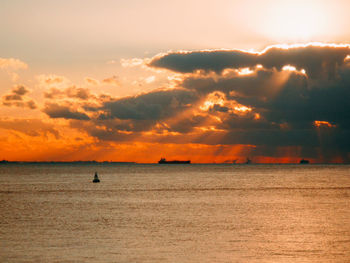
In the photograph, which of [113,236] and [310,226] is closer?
[113,236]

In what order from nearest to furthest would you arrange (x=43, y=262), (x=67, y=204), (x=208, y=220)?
(x=43, y=262) < (x=208, y=220) < (x=67, y=204)

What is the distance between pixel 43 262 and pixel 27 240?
10.5 metres

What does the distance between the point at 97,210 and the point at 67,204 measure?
483 inches

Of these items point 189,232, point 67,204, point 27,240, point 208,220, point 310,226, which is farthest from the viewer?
point 67,204

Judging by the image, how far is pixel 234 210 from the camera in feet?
238

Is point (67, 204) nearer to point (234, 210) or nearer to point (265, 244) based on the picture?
point (234, 210)

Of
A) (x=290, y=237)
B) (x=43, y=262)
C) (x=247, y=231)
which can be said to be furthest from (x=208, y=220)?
(x=43, y=262)

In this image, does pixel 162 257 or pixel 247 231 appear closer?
pixel 162 257

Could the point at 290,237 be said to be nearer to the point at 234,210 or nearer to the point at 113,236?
the point at 113,236

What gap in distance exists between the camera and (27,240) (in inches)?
1748

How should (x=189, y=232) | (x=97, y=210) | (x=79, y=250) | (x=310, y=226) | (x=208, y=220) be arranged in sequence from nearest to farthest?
(x=79, y=250), (x=189, y=232), (x=310, y=226), (x=208, y=220), (x=97, y=210)

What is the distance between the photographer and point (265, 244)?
138 ft

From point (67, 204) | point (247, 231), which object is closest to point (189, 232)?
point (247, 231)

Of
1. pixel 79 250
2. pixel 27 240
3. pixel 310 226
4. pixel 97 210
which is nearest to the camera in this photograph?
pixel 79 250
